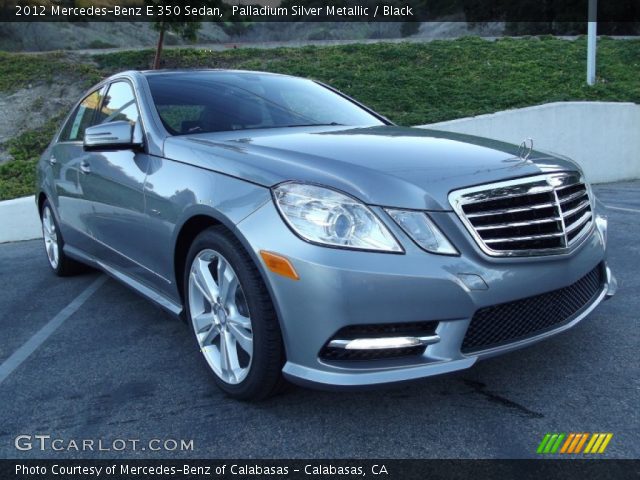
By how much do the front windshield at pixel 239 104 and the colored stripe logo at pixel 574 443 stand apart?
227 cm

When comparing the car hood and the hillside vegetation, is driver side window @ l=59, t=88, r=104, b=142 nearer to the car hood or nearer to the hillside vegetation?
the car hood

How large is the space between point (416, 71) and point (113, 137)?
11.9m

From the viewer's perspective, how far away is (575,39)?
17.9 metres

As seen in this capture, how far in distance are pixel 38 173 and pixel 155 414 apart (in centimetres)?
349

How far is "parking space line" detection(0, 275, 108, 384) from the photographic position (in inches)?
138

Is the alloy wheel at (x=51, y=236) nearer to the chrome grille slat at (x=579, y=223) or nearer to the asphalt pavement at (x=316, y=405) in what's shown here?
the asphalt pavement at (x=316, y=405)

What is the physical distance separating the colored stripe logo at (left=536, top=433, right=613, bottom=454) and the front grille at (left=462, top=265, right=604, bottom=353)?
15.7 inches

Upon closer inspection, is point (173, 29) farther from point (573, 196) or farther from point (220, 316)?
point (573, 196)

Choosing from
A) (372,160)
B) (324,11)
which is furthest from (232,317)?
(324,11)

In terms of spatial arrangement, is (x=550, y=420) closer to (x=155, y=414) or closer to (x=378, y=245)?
(x=378, y=245)

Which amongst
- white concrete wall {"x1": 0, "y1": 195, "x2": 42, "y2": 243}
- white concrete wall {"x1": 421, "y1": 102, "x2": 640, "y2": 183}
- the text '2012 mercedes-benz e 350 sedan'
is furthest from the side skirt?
white concrete wall {"x1": 421, "y1": 102, "x2": 640, "y2": 183}
